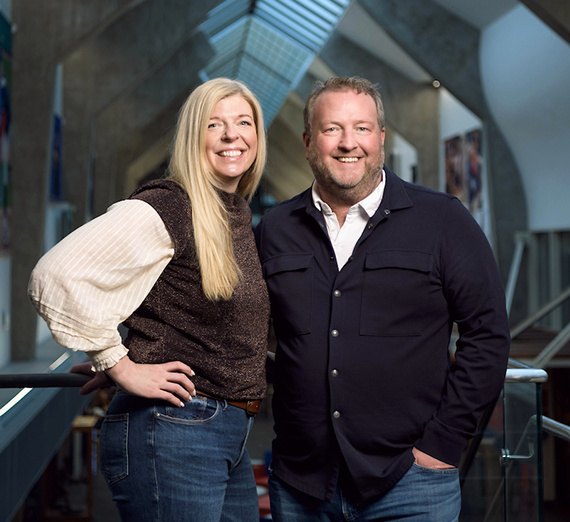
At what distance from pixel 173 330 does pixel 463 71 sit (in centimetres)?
1501

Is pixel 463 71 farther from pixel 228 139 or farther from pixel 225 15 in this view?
pixel 228 139

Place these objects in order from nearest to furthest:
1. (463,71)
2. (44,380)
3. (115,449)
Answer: (115,449), (44,380), (463,71)

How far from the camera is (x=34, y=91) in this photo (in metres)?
10.3

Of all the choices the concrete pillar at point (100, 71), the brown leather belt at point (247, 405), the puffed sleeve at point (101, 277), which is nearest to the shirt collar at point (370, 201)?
the puffed sleeve at point (101, 277)

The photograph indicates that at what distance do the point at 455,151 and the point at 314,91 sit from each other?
1730 cm

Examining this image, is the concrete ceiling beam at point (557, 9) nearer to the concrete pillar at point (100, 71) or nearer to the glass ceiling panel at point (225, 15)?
the concrete pillar at point (100, 71)

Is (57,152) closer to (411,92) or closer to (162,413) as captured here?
(411,92)

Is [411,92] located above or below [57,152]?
above

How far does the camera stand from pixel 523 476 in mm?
2902

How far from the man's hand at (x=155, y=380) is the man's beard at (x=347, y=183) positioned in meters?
0.76

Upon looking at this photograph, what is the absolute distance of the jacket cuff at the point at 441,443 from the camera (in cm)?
204

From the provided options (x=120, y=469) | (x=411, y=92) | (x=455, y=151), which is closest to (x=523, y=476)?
(x=120, y=469)

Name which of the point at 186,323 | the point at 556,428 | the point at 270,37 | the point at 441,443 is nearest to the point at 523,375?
the point at 556,428

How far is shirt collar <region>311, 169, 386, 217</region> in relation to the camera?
2.24m
